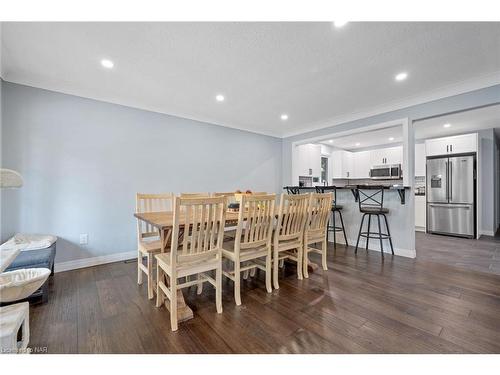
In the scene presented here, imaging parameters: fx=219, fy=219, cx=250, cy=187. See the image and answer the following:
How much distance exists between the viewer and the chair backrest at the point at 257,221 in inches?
79.2

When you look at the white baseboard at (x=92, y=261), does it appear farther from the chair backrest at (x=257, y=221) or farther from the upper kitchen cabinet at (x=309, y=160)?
the upper kitchen cabinet at (x=309, y=160)

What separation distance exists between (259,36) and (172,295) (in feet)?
7.33

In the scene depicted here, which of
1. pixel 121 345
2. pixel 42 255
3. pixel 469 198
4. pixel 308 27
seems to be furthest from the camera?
pixel 469 198

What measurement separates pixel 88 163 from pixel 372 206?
14.6 ft

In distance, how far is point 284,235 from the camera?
7.86 feet

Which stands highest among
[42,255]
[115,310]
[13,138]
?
[13,138]

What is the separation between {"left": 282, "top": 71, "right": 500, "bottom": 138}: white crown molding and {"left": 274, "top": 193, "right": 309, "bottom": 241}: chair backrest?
2346 millimetres

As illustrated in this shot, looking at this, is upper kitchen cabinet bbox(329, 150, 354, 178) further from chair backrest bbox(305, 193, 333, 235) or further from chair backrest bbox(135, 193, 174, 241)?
chair backrest bbox(135, 193, 174, 241)

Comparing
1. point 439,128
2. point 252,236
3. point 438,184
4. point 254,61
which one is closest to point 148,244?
point 252,236

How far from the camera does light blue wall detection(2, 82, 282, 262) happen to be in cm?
257

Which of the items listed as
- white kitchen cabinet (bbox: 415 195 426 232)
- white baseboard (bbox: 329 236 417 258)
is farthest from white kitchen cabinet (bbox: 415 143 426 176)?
white baseboard (bbox: 329 236 417 258)
